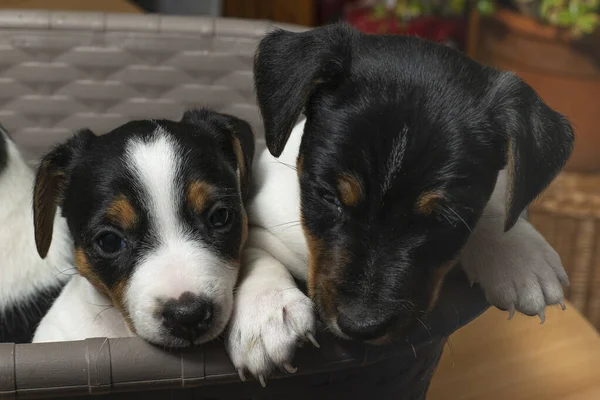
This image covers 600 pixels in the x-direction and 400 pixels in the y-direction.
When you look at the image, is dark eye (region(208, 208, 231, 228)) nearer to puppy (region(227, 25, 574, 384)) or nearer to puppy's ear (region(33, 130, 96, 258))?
puppy (region(227, 25, 574, 384))

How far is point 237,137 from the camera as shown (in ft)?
5.79

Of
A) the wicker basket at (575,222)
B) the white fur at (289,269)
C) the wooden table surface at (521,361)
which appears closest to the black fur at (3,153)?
the white fur at (289,269)

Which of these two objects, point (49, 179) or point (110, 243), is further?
point (49, 179)

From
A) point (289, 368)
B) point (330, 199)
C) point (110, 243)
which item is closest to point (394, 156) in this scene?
point (330, 199)

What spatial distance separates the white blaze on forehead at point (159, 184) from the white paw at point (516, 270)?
1.92 feet

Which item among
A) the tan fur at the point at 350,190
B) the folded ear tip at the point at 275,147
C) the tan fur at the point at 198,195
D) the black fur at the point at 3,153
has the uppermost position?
the tan fur at the point at 350,190

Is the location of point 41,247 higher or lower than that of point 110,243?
lower

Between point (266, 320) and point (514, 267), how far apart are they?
0.54m

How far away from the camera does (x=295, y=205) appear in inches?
69.8

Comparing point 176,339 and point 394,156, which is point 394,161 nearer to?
point 394,156

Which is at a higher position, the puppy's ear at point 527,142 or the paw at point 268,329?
the puppy's ear at point 527,142

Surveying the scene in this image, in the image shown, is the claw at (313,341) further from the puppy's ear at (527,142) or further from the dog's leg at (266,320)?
the puppy's ear at (527,142)

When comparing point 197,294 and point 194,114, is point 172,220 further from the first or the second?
point 194,114

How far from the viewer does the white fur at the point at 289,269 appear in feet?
4.43
